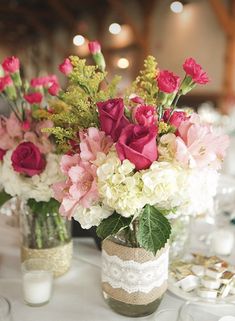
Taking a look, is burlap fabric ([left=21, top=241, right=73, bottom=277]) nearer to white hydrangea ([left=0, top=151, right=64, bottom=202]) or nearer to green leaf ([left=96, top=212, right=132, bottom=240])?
white hydrangea ([left=0, top=151, right=64, bottom=202])

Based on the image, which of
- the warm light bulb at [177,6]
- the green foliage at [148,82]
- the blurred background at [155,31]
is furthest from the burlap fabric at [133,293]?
the warm light bulb at [177,6]

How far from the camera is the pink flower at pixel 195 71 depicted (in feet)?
2.40

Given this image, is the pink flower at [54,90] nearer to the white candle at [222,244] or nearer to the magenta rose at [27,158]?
the magenta rose at [27,158]

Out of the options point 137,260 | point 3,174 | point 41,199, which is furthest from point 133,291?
point 3,174

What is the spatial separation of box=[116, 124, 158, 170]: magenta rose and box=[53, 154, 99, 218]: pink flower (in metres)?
0.08

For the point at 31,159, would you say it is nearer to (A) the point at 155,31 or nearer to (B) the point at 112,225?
(B) the point at 112,225

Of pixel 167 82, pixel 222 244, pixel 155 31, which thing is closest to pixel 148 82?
pixel 167 82

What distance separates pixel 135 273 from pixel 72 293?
241mm

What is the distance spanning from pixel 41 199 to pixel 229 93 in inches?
207

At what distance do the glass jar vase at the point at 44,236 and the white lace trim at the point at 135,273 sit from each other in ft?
0.72

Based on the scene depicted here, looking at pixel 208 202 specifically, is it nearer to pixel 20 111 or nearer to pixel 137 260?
pixel 137 260

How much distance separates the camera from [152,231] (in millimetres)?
737

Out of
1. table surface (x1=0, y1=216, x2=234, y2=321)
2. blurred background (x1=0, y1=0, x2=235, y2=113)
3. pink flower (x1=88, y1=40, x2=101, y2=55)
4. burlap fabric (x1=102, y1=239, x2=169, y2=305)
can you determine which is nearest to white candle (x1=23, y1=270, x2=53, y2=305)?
table surface (x1=0, y1=216, x2=234, y2=321)

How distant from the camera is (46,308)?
90cm
